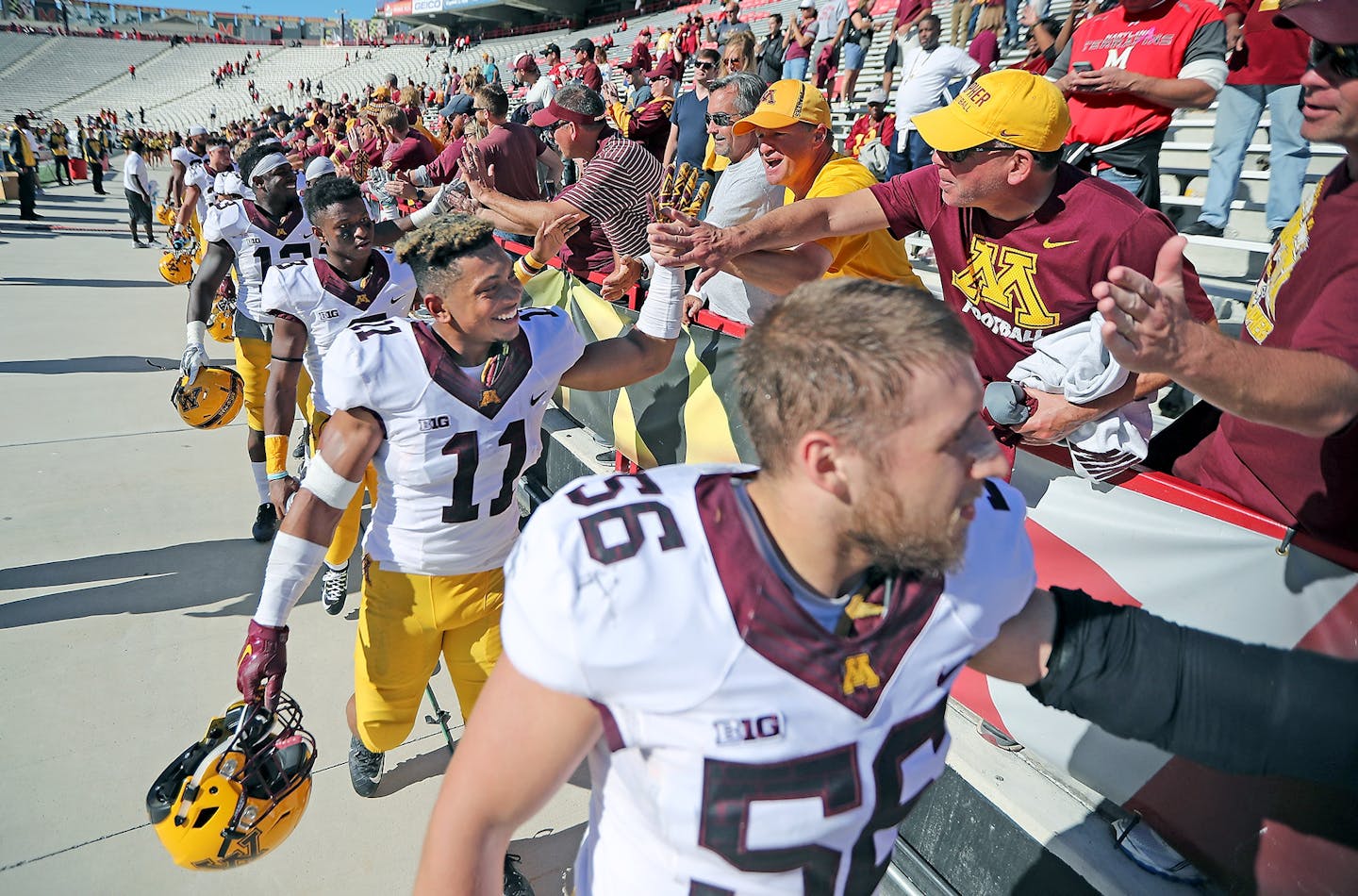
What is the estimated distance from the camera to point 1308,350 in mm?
1608

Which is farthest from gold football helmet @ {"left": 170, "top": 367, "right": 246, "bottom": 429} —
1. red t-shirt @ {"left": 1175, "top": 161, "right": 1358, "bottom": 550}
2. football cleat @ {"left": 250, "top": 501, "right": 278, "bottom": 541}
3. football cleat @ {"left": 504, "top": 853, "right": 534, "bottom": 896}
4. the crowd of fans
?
red t-shirt @ {"left": 1175, "top": 161, "right": 1358, "bottom": 550}

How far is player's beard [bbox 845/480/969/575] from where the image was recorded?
1106 millimetres

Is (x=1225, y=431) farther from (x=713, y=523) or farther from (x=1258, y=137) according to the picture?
(x=1258, y=137)

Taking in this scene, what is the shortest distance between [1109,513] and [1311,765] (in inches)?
41.8

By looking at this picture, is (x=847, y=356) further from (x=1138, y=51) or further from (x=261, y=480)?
(x=261, y=480)

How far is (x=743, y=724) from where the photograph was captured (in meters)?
1.13

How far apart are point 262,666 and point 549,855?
120 cm

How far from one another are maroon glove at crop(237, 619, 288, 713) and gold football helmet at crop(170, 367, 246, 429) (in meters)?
3.02

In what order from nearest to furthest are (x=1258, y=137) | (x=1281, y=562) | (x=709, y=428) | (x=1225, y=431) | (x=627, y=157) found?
1. (x=1281, y=562)
2. (x=1225, y=431)
3. (x=709, y=428)
4. (x=627, y=157)
5. (x=1258, y=137)

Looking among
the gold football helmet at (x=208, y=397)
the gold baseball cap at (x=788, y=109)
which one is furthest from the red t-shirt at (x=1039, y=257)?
the gold football helmet at (x=208, y=397)

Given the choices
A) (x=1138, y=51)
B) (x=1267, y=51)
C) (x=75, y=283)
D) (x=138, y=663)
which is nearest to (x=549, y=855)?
(x=138, y=663)

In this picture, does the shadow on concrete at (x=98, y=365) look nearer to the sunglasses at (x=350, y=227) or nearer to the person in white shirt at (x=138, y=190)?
the sunglasses at (x=350, y=227)

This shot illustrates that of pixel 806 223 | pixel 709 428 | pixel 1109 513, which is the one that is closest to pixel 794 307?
pixel 1109 513

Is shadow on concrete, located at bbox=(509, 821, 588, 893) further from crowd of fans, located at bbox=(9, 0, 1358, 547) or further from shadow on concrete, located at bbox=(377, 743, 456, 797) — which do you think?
crowd of fans, located at bbox=(9, 0, 1358, 547)
